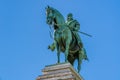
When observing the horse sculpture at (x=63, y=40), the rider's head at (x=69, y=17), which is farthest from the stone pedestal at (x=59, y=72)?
the rider's head at (x=69, y=17)

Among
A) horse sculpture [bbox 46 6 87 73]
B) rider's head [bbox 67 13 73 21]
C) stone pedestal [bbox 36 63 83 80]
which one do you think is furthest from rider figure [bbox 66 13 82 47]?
stone pedestal [bbox 36 63 83 80]

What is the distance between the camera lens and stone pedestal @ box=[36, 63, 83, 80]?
3155 cm

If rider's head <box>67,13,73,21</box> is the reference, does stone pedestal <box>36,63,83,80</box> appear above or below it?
below

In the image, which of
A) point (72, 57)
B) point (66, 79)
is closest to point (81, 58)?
point (72, 57)

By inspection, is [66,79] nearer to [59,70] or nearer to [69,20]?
[59,70]

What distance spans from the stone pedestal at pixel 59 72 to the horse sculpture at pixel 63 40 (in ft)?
1.94

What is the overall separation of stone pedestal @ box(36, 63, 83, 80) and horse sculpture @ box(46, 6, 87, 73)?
0.59 meters

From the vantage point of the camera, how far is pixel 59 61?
32.6 m

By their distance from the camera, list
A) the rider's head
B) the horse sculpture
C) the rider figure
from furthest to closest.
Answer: the rider's head → the rider figure → the horse sculpture

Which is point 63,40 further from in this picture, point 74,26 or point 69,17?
point 69,17

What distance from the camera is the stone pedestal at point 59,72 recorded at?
104 feet

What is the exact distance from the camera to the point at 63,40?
107 feet

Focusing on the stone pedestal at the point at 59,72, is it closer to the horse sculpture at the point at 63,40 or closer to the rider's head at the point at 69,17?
the horse sculpture at the point at 63,40

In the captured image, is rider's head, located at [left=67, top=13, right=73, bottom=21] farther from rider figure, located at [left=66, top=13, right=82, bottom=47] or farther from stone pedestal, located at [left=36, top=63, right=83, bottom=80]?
stone pedestal, located at [left=36, top=63, right=83, bottom=80]
